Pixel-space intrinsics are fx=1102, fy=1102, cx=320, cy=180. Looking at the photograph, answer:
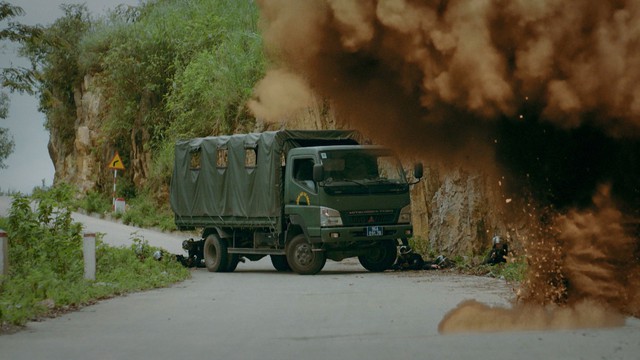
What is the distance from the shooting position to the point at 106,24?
60250mm

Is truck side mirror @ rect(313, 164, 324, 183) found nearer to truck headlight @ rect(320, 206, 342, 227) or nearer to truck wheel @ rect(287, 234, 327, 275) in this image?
truck headlight @ rect(320, 206, 342, 227)

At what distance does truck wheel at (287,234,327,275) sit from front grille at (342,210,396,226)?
943 mm

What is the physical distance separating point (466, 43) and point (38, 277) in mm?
8000

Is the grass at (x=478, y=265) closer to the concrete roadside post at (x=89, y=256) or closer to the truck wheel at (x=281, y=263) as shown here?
the truck wheel at (x=281, y=263)

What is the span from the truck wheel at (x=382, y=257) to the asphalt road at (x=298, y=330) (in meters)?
4.16

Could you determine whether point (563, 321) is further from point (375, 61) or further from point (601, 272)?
point (375, 61)

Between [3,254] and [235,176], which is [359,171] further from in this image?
[3,254]

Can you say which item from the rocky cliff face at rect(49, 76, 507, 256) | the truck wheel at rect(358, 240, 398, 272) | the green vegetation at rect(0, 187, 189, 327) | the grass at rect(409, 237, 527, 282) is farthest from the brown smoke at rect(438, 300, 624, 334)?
the truck wheel at rect(358, 240, 398, 272)

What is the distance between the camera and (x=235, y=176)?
83.8ft

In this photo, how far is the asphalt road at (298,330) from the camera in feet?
33.6

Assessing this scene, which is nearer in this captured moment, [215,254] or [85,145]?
[215,254]

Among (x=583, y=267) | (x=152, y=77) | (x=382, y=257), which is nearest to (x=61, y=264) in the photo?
(x=382, y=257)

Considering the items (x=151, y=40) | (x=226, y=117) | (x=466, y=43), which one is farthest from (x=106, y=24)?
(x=466, y=43)

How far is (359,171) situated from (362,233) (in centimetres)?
133
